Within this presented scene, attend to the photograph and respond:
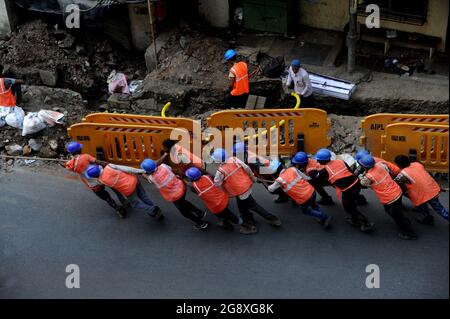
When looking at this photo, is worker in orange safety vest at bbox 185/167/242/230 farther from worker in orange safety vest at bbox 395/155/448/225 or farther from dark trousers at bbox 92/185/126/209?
worker in orange safety vest at bbox 395/155/448/225

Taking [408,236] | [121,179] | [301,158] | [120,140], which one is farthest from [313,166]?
[120,140]

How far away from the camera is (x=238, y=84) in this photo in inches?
470

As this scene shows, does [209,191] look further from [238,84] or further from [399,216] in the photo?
[238,84]

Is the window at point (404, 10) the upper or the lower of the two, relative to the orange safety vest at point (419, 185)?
upper

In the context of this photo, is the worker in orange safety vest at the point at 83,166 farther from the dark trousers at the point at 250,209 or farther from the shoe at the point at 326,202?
the shoe at the point at 326,202

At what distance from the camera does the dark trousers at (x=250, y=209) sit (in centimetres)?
941

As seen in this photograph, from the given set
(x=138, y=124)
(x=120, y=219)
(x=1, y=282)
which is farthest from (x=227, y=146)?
(x=1, y=282)

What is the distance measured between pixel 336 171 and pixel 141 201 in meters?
3.20

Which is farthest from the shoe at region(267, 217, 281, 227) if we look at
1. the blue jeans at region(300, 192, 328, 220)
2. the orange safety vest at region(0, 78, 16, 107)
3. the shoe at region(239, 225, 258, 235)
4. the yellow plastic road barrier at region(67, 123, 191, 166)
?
the orange safety vest at region(0, 78, 16, 107)

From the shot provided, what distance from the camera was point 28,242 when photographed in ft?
32.3

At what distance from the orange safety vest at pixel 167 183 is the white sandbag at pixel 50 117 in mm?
3601

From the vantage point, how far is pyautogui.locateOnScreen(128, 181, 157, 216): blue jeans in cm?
980

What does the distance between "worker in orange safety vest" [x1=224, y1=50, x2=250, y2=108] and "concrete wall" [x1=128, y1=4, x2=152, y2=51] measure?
2.89 metres

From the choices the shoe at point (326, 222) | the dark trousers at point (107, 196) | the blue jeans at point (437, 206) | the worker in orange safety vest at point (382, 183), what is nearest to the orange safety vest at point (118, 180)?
the dark trousers at point (107, 196)
